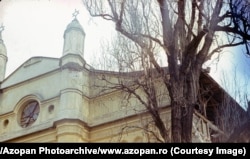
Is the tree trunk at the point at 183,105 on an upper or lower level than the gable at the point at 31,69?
lower

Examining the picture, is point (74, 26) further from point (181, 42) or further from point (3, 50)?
point (181, 42)

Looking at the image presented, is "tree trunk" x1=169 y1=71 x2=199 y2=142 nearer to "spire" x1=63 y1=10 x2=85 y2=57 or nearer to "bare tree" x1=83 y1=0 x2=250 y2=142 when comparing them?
"bare tree" x1=83 y1=0 x2=250 y2=142

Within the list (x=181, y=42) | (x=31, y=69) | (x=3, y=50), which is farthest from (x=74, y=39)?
(x=181, y=42)

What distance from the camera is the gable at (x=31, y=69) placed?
21078 mm

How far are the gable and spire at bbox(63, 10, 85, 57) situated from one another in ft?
3.25

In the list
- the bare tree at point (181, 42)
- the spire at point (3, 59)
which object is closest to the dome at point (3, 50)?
the spire at point (3, 59)

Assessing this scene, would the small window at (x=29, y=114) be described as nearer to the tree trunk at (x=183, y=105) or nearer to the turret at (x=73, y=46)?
the turret at (x=73, y=46)

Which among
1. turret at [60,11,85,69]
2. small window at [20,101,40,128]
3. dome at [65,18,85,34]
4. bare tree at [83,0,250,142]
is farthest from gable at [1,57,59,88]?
bare tree at [83,0,250,142]

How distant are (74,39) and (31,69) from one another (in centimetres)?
292

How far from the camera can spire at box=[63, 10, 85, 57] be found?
67.4 feet

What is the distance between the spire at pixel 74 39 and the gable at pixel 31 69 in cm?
99

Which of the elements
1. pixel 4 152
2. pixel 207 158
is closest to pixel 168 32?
pixel 207 158

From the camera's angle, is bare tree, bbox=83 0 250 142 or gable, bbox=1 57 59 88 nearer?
bare tree, bbox=83 0 250 142

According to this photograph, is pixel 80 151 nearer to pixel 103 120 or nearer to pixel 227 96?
pixel 227 96
